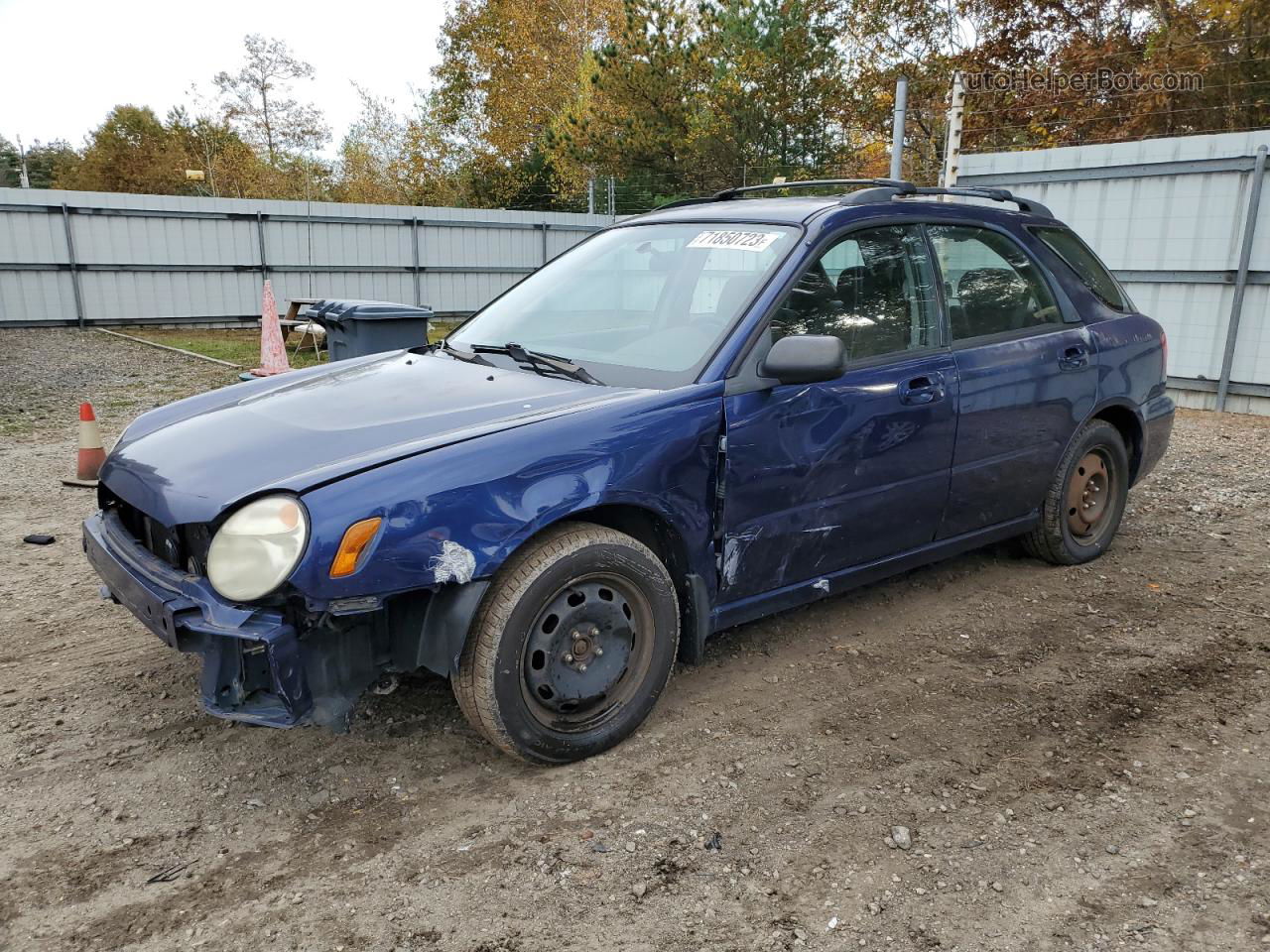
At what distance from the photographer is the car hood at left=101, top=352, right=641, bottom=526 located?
2705 millimetres

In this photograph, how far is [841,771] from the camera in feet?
9.95

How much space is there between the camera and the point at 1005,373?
13.5 feet

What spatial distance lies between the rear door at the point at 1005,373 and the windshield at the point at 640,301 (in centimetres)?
98

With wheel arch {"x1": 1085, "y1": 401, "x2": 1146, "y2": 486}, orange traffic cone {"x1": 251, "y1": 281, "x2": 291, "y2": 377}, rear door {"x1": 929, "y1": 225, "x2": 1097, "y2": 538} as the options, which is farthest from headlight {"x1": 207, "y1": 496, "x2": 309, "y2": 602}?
orange traffic cone {"x1": 251, "y1": 281, "x2": 291, "y2": 377}

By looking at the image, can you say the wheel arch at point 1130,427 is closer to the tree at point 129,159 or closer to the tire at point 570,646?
the tire at point 570,646

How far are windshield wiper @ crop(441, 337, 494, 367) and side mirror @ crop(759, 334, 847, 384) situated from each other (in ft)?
3.58

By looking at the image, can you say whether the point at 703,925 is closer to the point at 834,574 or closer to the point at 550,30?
the point at 834,574

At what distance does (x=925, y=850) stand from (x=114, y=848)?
222 centimetres

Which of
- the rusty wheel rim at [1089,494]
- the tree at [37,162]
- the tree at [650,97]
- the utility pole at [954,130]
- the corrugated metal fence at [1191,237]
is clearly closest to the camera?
the rusty wheel rim at [1089,494]

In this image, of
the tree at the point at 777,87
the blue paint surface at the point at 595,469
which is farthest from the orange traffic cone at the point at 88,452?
the tree at the point at 777,87

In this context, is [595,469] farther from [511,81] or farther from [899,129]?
[511,81]

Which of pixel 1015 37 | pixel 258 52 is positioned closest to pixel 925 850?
pixel 1015 37

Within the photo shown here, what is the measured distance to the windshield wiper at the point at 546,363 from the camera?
332 centimetres

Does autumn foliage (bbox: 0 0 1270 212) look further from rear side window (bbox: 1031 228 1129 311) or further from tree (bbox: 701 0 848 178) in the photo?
rear side window (bbox: 1031 228 1129 311)
